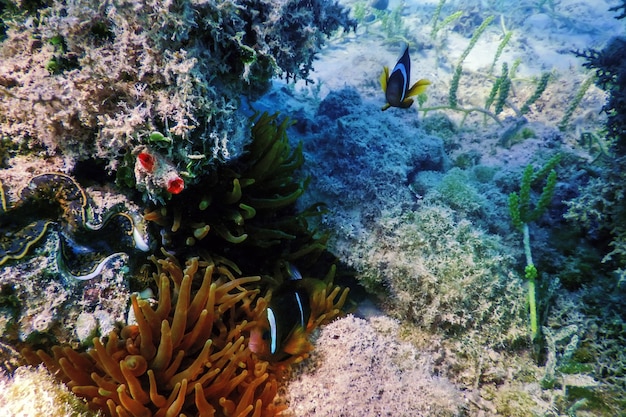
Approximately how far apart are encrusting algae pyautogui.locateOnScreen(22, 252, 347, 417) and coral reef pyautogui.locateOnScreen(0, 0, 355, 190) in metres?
0.81

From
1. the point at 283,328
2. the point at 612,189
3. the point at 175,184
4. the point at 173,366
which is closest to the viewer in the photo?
the point at 173,366

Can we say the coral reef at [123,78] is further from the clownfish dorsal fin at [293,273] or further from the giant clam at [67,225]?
the clownfish dorsal fin at [293,273]

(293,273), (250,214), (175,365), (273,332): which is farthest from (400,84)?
(175,365)

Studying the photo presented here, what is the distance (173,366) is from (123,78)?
1664 millimetres

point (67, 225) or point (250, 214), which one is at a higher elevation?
point (250, 214)

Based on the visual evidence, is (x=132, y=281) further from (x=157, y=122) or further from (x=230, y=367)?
(x=157, y=122)

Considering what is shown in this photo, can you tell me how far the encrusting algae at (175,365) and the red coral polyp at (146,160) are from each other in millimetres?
626

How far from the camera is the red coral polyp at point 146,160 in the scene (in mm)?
1958

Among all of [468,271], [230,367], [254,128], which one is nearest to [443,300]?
[468,271]

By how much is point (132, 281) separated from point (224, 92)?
1.41m

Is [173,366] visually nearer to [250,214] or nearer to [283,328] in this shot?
[283,328]

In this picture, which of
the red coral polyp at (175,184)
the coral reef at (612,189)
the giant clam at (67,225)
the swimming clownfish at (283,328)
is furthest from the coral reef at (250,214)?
the coral reef at (612,189)

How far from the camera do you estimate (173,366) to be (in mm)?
1896

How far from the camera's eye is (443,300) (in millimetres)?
2682
